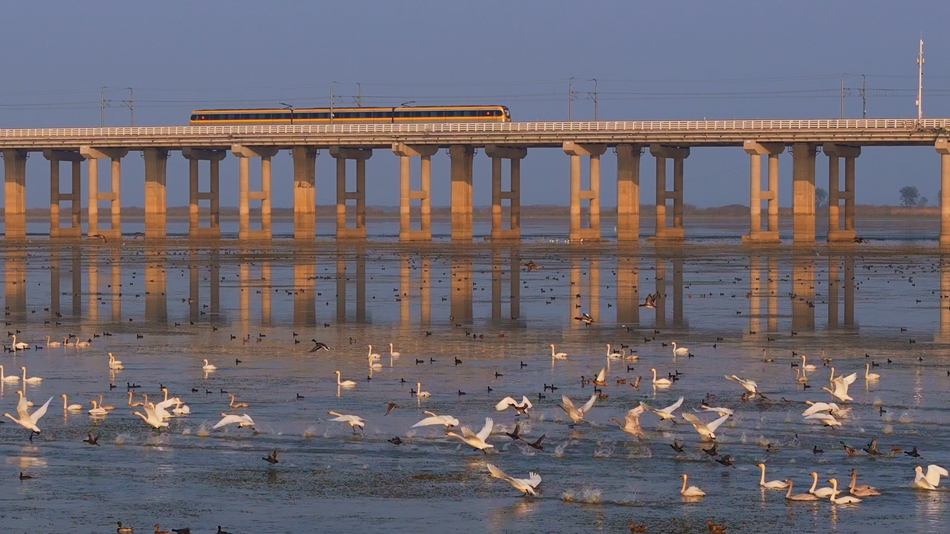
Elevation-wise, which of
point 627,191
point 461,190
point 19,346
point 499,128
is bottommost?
point 19,346

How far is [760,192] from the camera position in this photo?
324 feet

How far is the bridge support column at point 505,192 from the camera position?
108812mm

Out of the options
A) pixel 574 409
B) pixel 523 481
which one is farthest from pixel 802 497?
pixel 574 409

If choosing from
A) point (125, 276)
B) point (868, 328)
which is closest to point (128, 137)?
point (125, 276)

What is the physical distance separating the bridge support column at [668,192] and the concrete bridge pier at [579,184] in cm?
420

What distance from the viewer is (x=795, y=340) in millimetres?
31234

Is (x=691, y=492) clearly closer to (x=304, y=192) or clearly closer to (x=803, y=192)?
(x=803, y=192)

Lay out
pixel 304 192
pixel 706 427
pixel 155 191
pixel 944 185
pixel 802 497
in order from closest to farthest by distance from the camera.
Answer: pixel 802 497
pixel 706 427
pixel 944 185
pixel 304 192
pixel 155 191

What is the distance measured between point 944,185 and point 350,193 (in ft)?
153

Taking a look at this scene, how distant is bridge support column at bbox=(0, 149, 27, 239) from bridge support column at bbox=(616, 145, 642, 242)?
48.5 meters

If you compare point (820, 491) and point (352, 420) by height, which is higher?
point (352, 420)

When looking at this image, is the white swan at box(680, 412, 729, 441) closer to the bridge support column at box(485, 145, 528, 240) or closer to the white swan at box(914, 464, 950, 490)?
the white swan at box(914, 464, 950, 490)

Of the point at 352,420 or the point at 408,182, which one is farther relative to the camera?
the point at 408,182

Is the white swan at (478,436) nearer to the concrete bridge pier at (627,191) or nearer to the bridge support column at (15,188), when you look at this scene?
the concrete bridge pier at (627,191)
